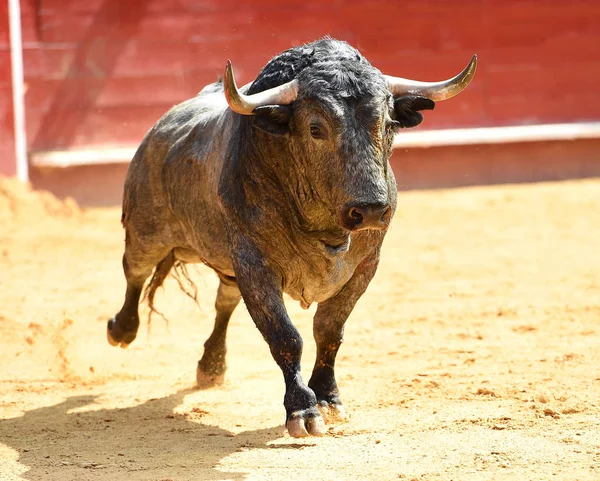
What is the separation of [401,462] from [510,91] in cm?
835

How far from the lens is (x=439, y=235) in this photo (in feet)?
30.9

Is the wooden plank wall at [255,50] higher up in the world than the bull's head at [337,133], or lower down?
higher up

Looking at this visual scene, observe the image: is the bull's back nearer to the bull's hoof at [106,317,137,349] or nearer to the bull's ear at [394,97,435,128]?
the bull's hoof at [106,317,137,349]

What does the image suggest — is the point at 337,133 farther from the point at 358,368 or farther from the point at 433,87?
the point at 358,368

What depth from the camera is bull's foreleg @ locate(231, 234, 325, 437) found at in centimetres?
395

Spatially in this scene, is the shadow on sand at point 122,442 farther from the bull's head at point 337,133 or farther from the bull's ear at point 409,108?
the bull's ear at point 409,108

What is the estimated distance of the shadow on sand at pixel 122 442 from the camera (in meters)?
3.90

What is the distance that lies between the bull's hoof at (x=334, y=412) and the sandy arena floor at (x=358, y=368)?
68 mm

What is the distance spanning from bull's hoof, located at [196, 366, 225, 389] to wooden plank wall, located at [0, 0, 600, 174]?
5372mm

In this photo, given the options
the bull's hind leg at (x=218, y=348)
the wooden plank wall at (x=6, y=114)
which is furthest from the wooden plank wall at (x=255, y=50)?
the bull's hind leg at (x=218, y=348)

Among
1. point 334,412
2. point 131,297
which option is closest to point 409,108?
point 334,412

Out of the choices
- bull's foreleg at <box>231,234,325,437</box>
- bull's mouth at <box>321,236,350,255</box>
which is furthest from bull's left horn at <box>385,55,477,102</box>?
bull's foreleg at <box>231,234,325,437</box>

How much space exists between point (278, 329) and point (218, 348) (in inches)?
54.8

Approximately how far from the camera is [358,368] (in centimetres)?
564
